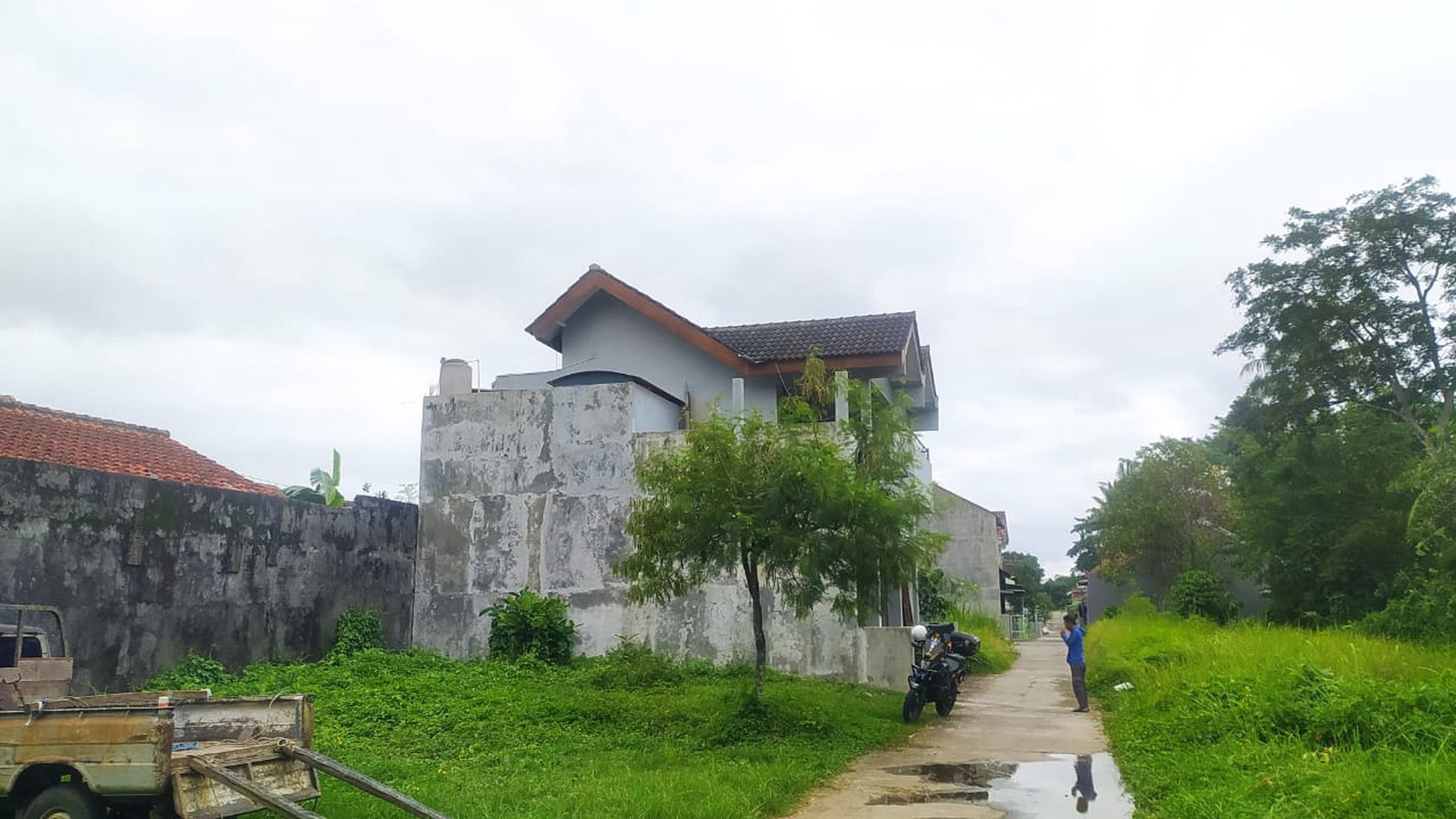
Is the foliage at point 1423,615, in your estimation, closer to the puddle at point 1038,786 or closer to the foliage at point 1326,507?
the foliage at point 1326,507

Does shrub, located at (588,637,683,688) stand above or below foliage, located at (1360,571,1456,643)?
below

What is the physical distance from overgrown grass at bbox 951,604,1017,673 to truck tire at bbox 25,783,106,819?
17.6m

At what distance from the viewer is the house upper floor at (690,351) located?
18078 mm

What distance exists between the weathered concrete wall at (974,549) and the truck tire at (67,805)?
34770mm

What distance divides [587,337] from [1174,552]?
25.4 meters

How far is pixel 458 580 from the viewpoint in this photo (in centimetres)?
1741

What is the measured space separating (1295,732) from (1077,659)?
6892 mm

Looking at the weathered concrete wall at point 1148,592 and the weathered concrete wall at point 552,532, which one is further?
the weathered concrete wall at point 1148,592

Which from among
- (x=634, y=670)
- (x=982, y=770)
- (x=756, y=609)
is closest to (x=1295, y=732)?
(x=982, y=770)

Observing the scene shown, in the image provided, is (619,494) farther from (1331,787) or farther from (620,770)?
(1331,787)

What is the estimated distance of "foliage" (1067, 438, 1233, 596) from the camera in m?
35.8

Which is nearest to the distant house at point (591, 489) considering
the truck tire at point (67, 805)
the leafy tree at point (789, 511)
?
the leafy tree at point (789, 511)

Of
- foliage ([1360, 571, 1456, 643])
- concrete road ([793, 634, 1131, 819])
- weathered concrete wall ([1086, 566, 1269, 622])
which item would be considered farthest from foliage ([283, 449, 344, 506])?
weathered concrete wall ([1086, 566, 1269, 622])

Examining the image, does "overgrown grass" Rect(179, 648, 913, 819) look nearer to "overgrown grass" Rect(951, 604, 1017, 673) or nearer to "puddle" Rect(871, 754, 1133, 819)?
"puddle" Rect(871, 754, 1133, 819)
